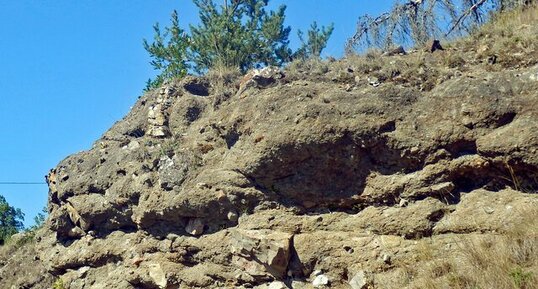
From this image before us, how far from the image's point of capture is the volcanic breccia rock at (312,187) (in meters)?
6.70

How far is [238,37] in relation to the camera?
41.0 ft

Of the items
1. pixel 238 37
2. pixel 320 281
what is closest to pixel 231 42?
pixel 238 37

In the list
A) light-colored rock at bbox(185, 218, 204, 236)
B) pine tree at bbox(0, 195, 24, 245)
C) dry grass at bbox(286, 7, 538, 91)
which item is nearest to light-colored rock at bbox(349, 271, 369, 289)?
light-colored rock at bbox(185, 218, 204, 236)

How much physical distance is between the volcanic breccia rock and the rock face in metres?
0.02

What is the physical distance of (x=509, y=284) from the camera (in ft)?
18.4

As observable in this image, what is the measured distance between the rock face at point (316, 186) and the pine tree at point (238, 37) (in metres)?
2.70

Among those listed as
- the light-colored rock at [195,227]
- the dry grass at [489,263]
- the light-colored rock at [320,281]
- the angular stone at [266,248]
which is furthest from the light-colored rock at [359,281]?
the light-colored rock at [195,227]

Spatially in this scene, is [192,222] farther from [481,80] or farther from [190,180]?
[481,80]

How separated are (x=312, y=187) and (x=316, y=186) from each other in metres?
0.05

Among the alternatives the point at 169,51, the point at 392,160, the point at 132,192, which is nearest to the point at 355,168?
the point at 392,160

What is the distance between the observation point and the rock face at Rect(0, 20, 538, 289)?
21.9 feet

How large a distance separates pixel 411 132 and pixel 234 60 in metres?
5.07

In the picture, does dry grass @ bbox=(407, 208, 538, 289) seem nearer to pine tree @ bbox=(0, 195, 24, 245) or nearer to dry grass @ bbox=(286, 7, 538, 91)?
dry grass @ bbox=(286, 7, 538, 91)

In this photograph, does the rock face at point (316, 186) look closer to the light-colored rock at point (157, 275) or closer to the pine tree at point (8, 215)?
the light-colored rock at point (157, 275)
